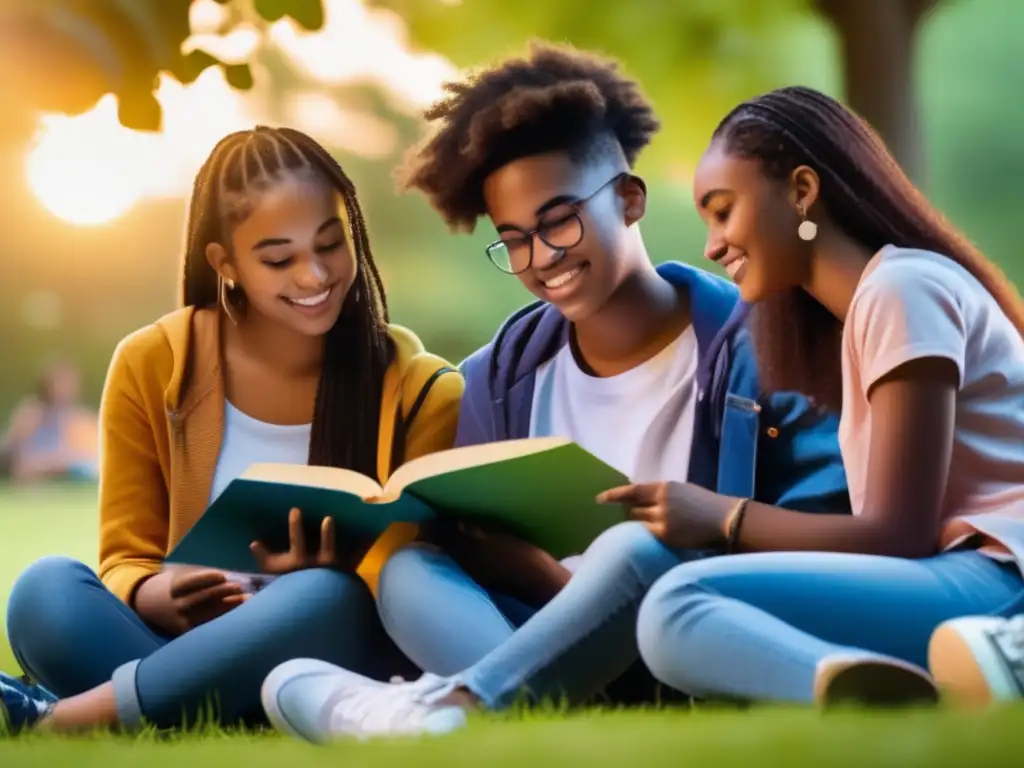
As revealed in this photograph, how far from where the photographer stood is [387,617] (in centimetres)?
141

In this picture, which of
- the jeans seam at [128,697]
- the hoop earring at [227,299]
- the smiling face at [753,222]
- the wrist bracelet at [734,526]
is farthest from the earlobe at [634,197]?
the jeans seam at [128,697]

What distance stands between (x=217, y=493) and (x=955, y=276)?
83 centimetres

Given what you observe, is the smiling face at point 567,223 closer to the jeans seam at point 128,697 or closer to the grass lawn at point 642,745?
the grass lawn at point 642,745

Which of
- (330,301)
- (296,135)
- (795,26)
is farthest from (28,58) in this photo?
(795,26)

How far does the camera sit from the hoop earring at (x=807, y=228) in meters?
1.34

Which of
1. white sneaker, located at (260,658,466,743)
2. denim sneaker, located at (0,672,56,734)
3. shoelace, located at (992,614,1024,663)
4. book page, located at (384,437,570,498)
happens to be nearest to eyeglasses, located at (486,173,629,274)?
book page, located at (384,437,570,498)

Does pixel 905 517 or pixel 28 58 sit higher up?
pixel 28 58

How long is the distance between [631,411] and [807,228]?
28 cm

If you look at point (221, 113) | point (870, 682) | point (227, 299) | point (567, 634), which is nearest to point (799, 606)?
point (870, 682)

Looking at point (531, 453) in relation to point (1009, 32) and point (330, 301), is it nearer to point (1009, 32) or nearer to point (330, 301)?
point (330, 301)

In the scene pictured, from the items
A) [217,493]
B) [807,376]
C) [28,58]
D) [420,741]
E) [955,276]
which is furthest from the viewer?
[28,58]

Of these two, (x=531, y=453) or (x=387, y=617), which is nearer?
(x=531, y=453)

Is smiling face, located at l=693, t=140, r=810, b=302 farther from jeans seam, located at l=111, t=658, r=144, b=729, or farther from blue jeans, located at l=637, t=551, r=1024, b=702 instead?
jeans seam, located at l=111, t=658, r=144, b=729

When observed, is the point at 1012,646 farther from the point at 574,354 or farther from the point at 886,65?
the point at 886,65
